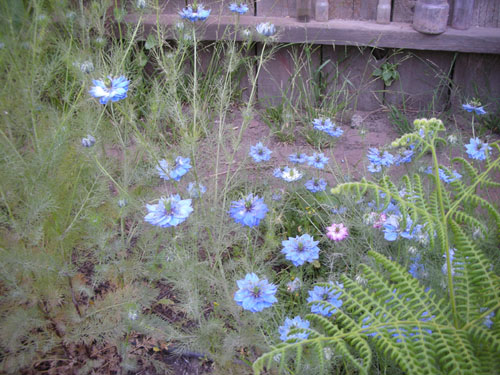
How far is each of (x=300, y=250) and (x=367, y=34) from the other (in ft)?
6.56

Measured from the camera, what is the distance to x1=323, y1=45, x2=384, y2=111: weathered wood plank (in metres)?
3.34

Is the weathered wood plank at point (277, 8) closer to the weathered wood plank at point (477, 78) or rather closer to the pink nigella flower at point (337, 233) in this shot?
the weathered wood plank at point (477, 78)

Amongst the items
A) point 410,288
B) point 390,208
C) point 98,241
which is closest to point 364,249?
point 390,208

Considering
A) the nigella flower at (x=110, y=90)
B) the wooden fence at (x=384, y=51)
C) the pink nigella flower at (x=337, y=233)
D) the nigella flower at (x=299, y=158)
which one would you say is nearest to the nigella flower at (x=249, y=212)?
the pink nigella flower at (x=337, y=233)

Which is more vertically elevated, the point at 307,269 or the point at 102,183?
the point at 102,183

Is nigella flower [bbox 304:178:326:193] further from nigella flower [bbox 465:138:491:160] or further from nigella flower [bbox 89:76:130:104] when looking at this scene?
nigella flower [bbox 89:76:130:104]

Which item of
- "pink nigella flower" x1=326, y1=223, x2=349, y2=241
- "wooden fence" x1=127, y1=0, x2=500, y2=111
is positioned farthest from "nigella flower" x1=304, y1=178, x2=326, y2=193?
"wooden fence" x1=127, y1=0, x2=500, y2=111

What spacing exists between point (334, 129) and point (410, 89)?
4.11ft

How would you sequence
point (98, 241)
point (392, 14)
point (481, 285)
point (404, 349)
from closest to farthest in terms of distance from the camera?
1. point (404, 349)
2. point (481, 285)
3. point (98, 241)
4. point (392, 14)

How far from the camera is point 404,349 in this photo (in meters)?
1.15

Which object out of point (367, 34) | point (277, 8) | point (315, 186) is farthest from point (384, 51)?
point (315, 186)

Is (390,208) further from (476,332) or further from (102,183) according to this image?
(102,183)

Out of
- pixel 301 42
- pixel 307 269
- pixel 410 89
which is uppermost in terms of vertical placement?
pixel 301 42

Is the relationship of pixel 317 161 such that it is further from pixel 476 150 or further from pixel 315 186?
pixel 476 150
